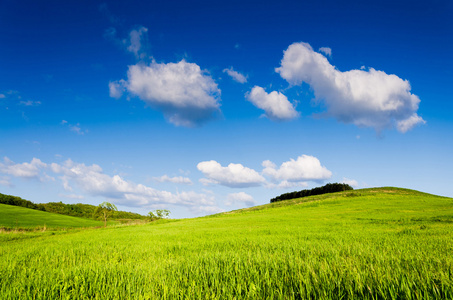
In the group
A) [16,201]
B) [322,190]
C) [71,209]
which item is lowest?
[71,209]

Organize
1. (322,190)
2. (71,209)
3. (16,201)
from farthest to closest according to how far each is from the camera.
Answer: (322,190), (71,209), (16,201)

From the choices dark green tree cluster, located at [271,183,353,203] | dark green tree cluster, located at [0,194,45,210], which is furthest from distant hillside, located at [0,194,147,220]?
dark green tree cluster, located at [271,183,353,203]

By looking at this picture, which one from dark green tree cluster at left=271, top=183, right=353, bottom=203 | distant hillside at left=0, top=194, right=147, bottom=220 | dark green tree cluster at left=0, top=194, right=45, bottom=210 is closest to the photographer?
dark green tree cluster at left=0, top=194, right=45, bottom=210

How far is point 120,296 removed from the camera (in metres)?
2.17

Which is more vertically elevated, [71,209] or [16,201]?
[16,201]

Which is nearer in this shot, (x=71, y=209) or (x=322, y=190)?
(x=71, y=209)

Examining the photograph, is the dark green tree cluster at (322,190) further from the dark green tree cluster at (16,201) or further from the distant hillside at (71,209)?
the dark green tree cluster at (16,201)

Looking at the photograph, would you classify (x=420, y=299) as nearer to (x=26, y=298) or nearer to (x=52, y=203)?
(x=26, y=298)

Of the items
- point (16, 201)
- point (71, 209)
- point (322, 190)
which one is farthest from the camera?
point (322, 190)

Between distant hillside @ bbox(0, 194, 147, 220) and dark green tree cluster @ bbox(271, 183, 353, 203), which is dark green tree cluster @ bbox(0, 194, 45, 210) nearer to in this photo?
distant hillside @ bbox(0, 194, 147, 220)

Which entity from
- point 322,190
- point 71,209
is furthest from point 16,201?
point 322,190

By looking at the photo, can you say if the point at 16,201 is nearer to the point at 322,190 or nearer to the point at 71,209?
the point at 71,209

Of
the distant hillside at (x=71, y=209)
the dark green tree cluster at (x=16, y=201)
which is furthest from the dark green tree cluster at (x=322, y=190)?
the dark green tree cluster at (x=16, y=201)

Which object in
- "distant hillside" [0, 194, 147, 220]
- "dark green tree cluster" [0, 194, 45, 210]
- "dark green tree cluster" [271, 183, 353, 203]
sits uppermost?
"dark green tree cluster" [271, 183, 353, 203]
